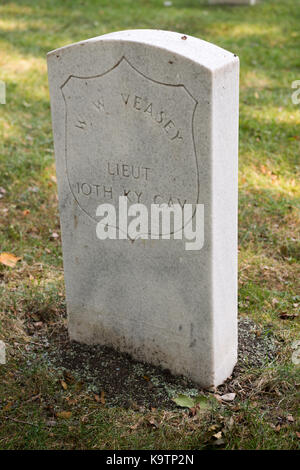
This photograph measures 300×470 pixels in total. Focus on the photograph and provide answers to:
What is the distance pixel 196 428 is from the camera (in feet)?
8.36

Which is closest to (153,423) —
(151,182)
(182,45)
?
(151,182)

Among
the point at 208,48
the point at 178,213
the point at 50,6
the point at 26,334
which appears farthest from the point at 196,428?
the point at 50,6

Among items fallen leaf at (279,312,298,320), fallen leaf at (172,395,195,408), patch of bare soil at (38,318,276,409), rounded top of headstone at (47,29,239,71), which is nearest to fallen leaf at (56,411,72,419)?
patch of bare soil at (38,318,276,409)

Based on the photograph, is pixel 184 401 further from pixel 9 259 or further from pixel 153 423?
pixel 9 259

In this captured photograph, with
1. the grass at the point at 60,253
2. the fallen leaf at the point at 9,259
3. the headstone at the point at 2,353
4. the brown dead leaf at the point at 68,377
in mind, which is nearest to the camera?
the grass at the point at 60,253

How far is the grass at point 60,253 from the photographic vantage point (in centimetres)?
256

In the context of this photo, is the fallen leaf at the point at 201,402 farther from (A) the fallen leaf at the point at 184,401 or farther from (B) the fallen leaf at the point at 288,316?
(B) the fallen leaf at the point at 288,316

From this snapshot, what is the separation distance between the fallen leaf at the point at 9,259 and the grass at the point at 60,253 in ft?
0.14

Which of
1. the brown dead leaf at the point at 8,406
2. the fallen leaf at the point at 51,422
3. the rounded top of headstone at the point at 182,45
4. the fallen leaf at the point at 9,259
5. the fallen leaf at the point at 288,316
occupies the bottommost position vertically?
the fallen leaf at the point at 51,422

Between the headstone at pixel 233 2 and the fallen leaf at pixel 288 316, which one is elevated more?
the headstone at pixel 233 2

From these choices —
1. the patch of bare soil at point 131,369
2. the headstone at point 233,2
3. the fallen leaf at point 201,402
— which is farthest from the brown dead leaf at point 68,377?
the headstone at point 233,2

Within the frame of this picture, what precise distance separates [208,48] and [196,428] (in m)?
1.57

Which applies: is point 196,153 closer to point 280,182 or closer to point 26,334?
point 26,334

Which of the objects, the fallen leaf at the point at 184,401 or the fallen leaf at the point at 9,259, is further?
the fallen leaf at the point at 9,259
